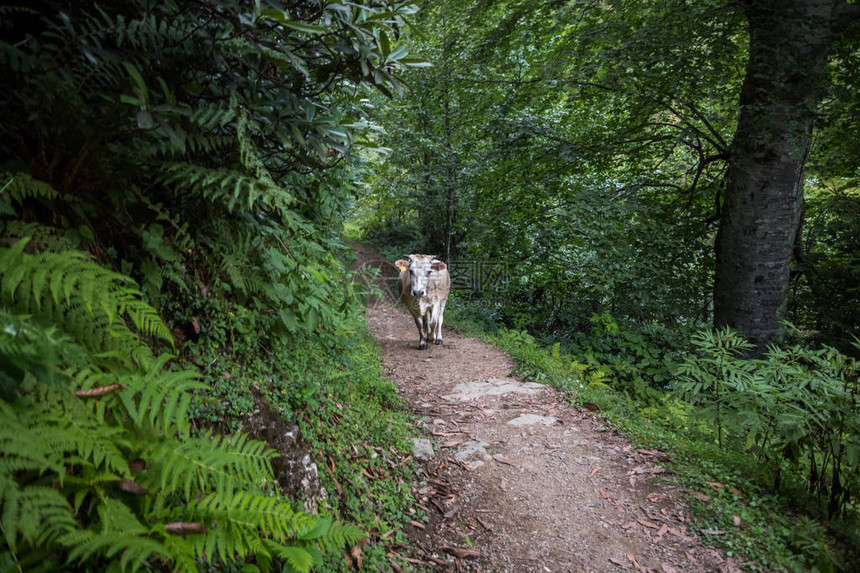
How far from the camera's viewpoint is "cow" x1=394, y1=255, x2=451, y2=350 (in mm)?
7758

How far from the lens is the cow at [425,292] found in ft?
25.5

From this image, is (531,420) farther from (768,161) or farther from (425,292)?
(768,161)

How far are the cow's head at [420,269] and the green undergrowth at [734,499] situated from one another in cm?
329

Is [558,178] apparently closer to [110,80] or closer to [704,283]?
[704,283]

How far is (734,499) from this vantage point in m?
3.28

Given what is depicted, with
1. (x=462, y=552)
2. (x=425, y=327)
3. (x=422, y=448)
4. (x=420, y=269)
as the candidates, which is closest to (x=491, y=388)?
(x=422, y=448)

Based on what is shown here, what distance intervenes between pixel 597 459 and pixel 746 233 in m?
4.91

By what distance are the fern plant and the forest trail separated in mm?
1595

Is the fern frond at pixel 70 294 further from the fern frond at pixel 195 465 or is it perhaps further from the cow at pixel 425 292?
the cow at pixel 425 292

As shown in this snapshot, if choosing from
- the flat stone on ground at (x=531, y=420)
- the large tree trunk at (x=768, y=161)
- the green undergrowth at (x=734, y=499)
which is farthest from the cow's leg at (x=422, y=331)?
the large tree trunk at (x=768, y=161)

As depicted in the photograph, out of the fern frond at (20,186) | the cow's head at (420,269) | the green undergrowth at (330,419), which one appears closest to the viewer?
the fern frond at (20,186)

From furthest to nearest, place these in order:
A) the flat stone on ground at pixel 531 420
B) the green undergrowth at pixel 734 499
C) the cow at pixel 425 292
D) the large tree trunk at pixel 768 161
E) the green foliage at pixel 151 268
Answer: the cow at pixel 425 292 < the large tree trunk at pixel 768 161 < the flat stone on ground at pixel 531 420 < the green undergrowth at pixel 734 499 < the green foliage at pixel 151 268

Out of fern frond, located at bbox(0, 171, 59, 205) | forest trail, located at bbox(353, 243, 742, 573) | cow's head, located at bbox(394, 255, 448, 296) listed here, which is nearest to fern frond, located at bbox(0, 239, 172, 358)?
fern frond, located at bbox(0, 171, 59, 205)

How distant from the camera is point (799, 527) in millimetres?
2930
